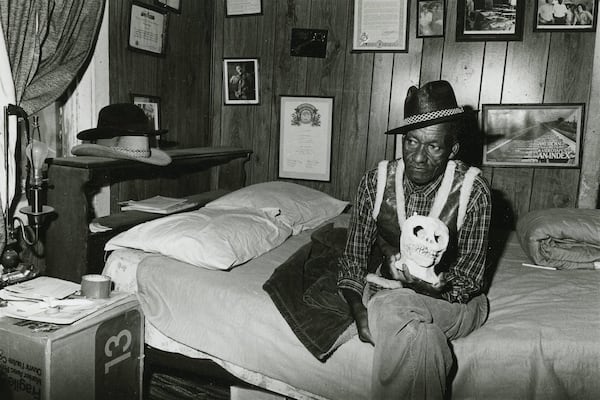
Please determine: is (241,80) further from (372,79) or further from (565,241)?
(565,241)

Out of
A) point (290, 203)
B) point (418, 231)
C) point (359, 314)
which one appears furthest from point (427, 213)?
point (290, 203)

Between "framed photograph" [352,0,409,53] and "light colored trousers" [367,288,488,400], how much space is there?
7.75ft

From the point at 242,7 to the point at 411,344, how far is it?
3107mm

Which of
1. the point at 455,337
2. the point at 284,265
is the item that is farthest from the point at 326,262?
the point at 455,337

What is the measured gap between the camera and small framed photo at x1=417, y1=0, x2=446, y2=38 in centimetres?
358

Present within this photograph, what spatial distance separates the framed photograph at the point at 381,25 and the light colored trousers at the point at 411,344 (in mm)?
2362

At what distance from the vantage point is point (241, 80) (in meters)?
4.08

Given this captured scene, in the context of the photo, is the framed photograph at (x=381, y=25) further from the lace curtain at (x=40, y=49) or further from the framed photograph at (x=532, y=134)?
the lace curtain at (x=40, y=49)

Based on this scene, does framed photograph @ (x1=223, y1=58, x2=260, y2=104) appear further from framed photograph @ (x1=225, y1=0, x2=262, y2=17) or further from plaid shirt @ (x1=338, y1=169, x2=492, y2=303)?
plaid shirt @ (x1=338, y1=169, x2=492, y2=303)

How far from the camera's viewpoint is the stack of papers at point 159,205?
2.81 metres

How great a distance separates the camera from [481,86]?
359cm

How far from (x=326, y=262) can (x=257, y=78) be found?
6.61 feet

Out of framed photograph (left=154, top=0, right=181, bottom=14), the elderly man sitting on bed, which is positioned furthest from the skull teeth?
framed photograph (left=154, top=0, right=181, bottom=14)

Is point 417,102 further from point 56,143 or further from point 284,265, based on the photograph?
point 56,143
